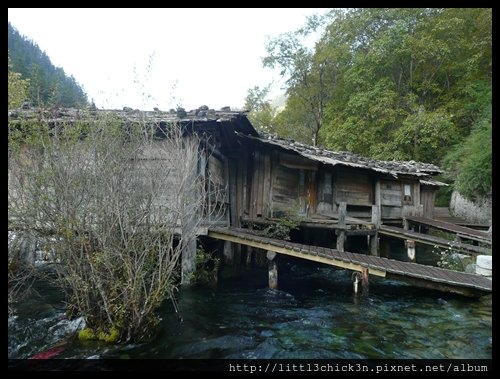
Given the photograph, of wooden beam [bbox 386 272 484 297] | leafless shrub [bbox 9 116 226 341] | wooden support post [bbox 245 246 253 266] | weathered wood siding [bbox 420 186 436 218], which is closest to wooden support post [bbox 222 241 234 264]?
wooden support post [bbox 245 246 253 266]

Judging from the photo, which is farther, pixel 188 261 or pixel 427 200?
pixel 427 200

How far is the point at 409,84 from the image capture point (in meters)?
10.2

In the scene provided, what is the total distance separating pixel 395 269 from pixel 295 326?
7.23 ft

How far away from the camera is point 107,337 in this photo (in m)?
4.49

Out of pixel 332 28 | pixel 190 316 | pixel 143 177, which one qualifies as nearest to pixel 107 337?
pixel 190 316

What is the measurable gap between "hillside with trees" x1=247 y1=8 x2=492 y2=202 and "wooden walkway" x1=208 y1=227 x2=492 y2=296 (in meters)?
1.92

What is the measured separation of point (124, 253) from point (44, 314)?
241 centimetres

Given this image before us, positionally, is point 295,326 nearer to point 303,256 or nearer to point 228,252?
point 303,256

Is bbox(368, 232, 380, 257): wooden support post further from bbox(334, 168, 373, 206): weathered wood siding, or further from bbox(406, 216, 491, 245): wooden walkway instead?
bbox(406, 216, 491, 245): wooden walkway

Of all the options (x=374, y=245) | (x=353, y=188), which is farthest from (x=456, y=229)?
(x=353, y=188)

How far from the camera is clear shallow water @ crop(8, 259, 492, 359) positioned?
439cm

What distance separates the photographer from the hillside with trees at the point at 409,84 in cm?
415

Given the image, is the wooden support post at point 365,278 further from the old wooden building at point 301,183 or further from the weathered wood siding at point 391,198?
the weathered wood siding at point 391,198
